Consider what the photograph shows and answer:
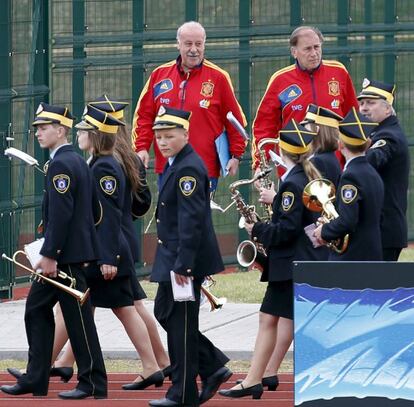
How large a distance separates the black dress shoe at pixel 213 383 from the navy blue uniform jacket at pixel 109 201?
3.31ft

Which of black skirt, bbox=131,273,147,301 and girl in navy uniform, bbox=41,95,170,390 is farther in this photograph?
black skirt, bbox=131,273,147,301

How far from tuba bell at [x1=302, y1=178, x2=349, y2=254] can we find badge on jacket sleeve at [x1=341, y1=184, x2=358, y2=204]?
113 mm

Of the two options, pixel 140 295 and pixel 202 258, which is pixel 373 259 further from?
pixel 140 295

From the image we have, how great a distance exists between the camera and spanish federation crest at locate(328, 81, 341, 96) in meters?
13.5

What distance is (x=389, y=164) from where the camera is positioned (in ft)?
38.8

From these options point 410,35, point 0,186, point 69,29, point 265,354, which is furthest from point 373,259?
point 410,35

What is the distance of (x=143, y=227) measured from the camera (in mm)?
17375

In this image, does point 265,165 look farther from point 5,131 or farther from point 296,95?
A: point 5,131

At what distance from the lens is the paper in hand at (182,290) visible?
1015cm

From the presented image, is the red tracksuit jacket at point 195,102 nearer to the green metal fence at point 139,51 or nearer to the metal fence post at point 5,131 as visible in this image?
the green metal fence at point 139,51

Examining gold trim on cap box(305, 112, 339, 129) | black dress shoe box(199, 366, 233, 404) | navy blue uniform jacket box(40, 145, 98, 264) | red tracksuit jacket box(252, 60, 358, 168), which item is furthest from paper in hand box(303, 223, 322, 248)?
red tracksuit jacket box(252, 60, 358, 168)

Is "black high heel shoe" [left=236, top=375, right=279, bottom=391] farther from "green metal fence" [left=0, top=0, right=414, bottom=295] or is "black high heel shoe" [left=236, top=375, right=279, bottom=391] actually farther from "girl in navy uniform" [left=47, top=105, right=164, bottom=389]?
"green metal fence" [left=0, top=0, right=414, bottom=295]

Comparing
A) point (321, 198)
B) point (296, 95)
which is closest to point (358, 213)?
point (321, 198)

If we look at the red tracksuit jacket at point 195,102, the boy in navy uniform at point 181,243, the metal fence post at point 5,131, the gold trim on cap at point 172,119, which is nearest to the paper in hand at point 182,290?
the boy in navy uniform at point 181,243
